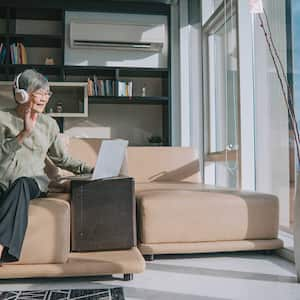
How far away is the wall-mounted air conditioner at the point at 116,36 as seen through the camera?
4.85m

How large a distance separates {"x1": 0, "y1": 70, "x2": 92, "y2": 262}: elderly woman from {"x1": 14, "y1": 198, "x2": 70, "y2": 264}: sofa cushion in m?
0.06

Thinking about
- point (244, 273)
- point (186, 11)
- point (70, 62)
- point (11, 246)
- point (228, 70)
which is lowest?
point (244, 273)

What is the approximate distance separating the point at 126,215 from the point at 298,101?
138 centimetres

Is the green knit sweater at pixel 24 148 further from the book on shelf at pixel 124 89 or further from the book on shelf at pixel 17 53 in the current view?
the book on shelf at pixel 17 53

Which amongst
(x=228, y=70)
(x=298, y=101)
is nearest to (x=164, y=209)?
(x=298, y=101)

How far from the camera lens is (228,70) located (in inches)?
158

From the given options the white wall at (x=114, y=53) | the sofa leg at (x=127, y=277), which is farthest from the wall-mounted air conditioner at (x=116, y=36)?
the sofa leg at (x=127, y=277)

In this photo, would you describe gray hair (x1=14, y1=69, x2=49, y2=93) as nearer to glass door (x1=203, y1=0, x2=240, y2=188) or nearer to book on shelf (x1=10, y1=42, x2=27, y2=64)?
glass door (x1=203, y1=0, x2=240, y2=188)

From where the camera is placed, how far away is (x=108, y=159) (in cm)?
211

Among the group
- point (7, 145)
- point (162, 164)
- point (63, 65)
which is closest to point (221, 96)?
point (162, 164)

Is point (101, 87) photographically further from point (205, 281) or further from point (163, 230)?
point (205, 281)

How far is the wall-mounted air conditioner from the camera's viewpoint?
485 cm

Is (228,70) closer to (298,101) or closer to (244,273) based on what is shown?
(298,101)

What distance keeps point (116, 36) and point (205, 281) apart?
144 inches
